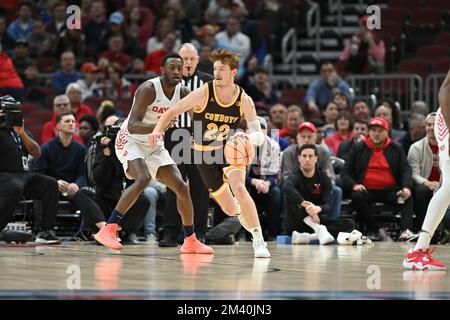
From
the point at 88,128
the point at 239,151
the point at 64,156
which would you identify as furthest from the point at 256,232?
the point at 88,128

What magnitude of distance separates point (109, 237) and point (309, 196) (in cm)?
327

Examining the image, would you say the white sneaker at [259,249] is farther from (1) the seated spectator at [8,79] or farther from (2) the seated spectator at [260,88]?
(1) the seated spectator at [8,79]

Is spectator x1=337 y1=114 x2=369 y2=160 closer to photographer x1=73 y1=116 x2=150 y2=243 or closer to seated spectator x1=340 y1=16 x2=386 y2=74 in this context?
photographer x1=73 y1=116 x2=150 y2=243

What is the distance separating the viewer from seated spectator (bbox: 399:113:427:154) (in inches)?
537

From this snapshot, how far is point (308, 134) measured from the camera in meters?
12.6

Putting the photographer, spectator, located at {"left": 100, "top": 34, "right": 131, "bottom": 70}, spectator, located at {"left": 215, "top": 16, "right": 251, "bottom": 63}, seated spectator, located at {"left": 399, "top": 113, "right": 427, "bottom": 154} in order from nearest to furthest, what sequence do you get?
the photographer, seated spectator, located at {"left": 399, "top": 113, "right": 427, "bottom": 154}, spectator, located at {"left": 100, "top": 34, "right": 131, "bottom": 70}, spectator, located at {"left": 215, "top": 16, "right": 251, "bottom": 63}

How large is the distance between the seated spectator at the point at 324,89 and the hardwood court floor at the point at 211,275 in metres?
5.57

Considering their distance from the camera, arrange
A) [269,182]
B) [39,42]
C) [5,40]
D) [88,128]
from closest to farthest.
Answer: [269,182]
[88,128]
[5,40]
[39,42]

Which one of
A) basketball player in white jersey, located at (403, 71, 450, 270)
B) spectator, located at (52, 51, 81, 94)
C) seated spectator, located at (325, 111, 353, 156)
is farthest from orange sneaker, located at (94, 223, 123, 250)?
spectator, located at (52, 51, 81, 94)

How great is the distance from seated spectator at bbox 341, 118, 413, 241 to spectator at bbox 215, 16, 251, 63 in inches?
202

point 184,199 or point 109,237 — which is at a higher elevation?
point 184,199

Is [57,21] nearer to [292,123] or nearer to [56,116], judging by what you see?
[56,116]

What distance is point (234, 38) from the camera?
1794cm
